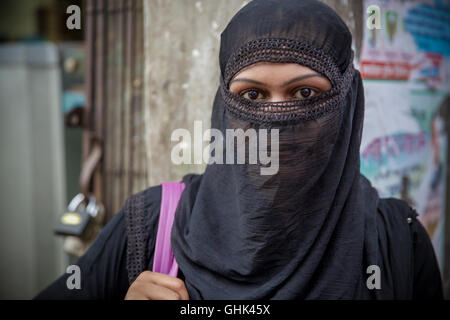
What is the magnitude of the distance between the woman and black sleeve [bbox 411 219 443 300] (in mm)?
93

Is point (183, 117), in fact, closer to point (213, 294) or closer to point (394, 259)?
point (213, 294)

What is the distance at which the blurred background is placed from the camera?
1597 millimetres

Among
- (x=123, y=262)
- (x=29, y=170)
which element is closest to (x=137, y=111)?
(x=29, y=170)

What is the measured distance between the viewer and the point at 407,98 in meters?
1.87

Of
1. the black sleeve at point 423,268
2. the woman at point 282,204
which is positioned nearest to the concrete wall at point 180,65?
the woman at point 282,204

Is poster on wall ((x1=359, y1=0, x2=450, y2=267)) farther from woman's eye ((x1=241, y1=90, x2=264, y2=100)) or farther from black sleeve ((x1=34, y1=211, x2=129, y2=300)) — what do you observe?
black sleeve ((x1=34, y1=211, x2=129, y2=300))

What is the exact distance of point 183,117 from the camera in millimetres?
1640

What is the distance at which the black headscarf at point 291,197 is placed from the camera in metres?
1.03

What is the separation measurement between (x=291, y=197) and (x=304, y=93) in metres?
0.29

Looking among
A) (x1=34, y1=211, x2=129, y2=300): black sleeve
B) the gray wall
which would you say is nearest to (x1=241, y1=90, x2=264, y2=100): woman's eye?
(x1=34, y1=211, x2=129, y2=300): black sleeve

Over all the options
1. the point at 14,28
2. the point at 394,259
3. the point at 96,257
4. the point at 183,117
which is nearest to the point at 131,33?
the point at 183,117

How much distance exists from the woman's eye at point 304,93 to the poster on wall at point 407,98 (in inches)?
22.5

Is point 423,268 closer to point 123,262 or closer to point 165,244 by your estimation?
point 165,244

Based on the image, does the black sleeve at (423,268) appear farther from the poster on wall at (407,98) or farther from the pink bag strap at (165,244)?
the pink bag strap at (165,244)
